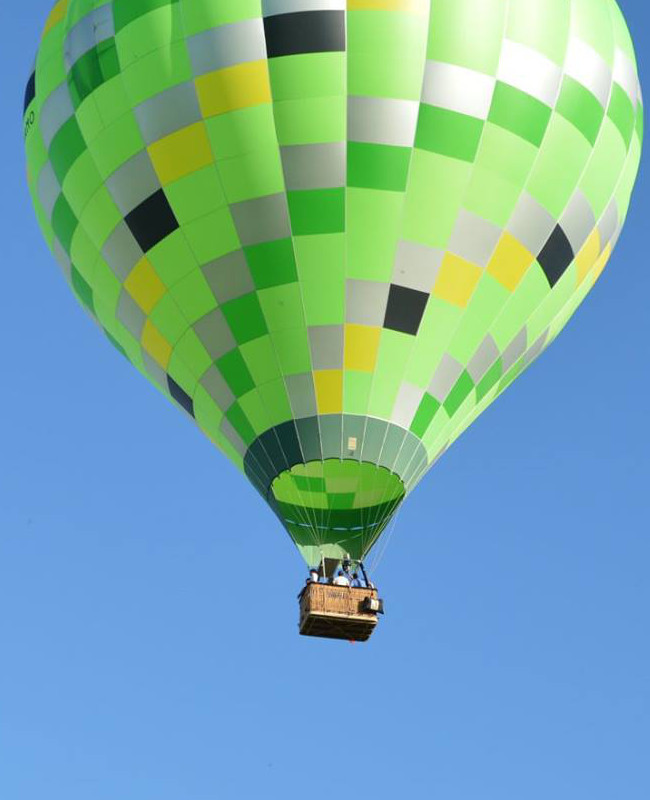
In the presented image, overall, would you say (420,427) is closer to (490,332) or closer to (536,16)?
(490,332)

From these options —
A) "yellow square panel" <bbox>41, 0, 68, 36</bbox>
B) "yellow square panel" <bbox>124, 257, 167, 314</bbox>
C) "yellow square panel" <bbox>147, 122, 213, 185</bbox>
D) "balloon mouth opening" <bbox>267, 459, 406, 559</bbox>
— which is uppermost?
"yellow square panel" <bbox>41, 0, 68, 36</bbox>

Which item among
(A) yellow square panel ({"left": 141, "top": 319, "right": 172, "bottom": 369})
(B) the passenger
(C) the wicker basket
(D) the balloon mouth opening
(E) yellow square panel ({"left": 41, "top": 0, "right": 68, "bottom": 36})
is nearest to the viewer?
(C) the wicker basket

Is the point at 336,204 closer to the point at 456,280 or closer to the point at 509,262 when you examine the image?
the point at 456,280

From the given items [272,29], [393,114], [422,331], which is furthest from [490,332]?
[272,29]

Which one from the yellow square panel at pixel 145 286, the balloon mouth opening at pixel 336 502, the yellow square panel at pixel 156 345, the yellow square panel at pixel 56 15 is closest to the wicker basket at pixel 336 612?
the balloon mouth opening at pixel 336 502

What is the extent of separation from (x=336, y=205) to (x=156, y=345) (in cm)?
254

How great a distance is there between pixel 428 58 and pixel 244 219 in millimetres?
2412

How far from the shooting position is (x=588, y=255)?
21.4m

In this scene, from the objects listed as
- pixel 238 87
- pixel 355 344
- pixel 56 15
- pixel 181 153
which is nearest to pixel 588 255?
pixel 355 344

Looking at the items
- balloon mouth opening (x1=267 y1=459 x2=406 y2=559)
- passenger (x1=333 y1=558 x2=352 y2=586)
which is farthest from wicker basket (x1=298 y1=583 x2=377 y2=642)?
balloon mouth opening (x1=267 y1=459 x2=406 y2=559)

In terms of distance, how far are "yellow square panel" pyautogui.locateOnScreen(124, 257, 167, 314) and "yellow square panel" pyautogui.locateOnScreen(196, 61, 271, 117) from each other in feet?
5.82

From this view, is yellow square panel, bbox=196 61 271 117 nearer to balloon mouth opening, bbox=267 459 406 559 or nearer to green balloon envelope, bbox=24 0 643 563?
green balloon envelope, bbox=24 0 643 563

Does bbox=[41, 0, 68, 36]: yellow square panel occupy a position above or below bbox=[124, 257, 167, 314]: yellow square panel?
above

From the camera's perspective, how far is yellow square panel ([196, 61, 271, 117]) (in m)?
19.7
